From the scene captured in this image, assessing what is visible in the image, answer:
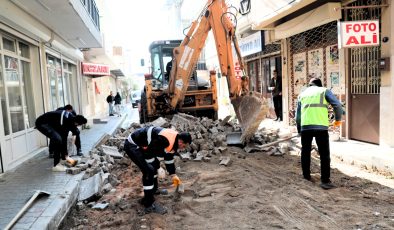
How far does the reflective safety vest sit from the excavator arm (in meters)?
1.70

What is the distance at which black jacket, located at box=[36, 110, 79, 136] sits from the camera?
7074 millimetres

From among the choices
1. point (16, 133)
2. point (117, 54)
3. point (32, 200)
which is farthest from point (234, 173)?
point (117, 54)

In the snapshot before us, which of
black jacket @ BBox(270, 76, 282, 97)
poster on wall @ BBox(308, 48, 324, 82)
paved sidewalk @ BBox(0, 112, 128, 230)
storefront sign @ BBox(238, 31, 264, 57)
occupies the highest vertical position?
storefront sign @ BBox(238, 31, 264, 57)

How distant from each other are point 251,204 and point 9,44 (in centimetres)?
624

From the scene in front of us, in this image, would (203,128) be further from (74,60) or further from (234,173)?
(74,60)

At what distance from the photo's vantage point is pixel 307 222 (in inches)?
179

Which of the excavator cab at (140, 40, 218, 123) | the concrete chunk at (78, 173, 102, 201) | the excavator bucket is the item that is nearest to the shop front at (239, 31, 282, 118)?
the excavator cab at (140, 40, 218, 123)

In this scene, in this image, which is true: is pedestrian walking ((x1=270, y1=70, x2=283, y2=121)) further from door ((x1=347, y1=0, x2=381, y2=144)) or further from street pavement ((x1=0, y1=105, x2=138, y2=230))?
street pavement ((x1=0, y1=105, x2=138, y2=230))

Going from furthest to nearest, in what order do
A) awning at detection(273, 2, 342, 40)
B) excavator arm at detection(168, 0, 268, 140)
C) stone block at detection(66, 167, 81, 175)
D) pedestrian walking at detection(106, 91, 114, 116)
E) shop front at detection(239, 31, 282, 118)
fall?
pedestrian walking at detection(106, 91, 114, 116) → shop front at detection(239, 31, 282, 118) → awning at detection(273, 2, 342, 40) → excavator arm at detection(168, 0, 268, 140) → stone block at detection(66, 167, 81, 175)

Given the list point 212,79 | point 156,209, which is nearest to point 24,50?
point 212,79

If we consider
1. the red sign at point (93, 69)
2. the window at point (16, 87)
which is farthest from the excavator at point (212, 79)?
the red sign at point (93, 69)

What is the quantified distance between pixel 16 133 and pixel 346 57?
8.19m

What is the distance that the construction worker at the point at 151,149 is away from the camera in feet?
16.5

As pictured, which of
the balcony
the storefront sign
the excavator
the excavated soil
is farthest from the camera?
the storefront sign
